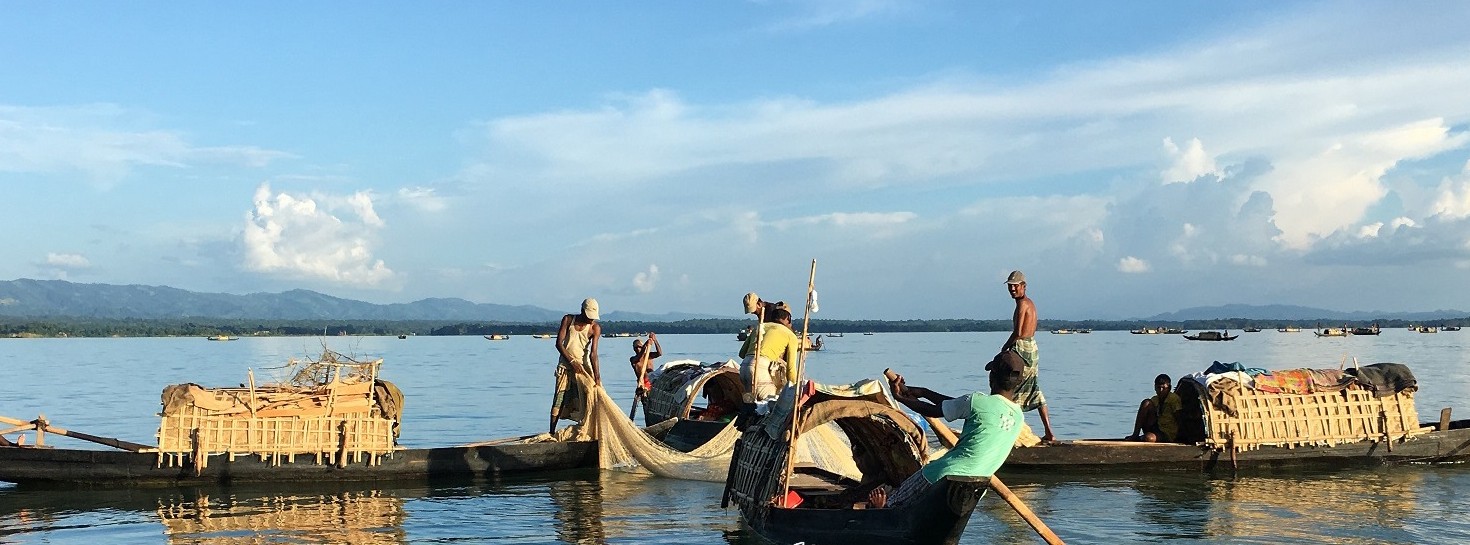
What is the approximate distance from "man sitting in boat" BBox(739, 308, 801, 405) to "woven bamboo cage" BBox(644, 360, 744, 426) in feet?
5.30

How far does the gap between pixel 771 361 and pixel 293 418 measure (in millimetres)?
5314

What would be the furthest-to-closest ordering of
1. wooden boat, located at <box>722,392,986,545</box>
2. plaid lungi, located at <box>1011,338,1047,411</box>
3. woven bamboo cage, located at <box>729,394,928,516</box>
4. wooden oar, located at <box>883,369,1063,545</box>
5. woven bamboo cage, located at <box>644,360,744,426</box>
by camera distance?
woven bamboo cage, located at <box>644,360,744,426</box>, plaid lungi, located at <box>1011,338,1047,411</box>, woven bamboo cage, located at <box>729,394,928,516</box>, wooden boat, located at <box>722,392,986,545</box>, wooden oar, located at <box>883,369,1063,545</box>

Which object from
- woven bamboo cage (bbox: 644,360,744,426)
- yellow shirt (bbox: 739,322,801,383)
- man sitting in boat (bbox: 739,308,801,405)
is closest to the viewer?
man sitting in boat (bbox: 739,308,801,405)

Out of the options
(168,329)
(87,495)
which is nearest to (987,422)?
(87,495)

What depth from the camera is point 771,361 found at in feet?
44.4

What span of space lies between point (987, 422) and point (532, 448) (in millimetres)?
7758

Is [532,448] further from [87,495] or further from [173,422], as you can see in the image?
[87,495]

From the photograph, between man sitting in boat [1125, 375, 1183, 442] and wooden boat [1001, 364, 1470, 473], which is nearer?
wooden boat [1001, 364, 1470, 473]

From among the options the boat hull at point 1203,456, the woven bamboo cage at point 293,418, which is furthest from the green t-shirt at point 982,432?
the woven bamboo cage at point 293,418

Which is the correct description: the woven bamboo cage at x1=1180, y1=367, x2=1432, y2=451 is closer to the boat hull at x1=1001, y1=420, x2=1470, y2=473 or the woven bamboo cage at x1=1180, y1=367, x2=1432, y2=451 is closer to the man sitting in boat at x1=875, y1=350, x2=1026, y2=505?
the boat hull at x1=1001, y1=420, x2=1470, y2=473

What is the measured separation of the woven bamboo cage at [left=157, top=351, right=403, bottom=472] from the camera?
12914mm

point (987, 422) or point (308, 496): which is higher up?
point (987, 422)

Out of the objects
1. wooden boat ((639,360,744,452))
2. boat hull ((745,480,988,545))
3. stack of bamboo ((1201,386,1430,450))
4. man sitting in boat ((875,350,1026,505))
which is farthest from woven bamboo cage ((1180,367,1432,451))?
man sitting in boat ((875,350,1026,505))

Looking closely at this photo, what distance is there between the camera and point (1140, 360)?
61250mm
